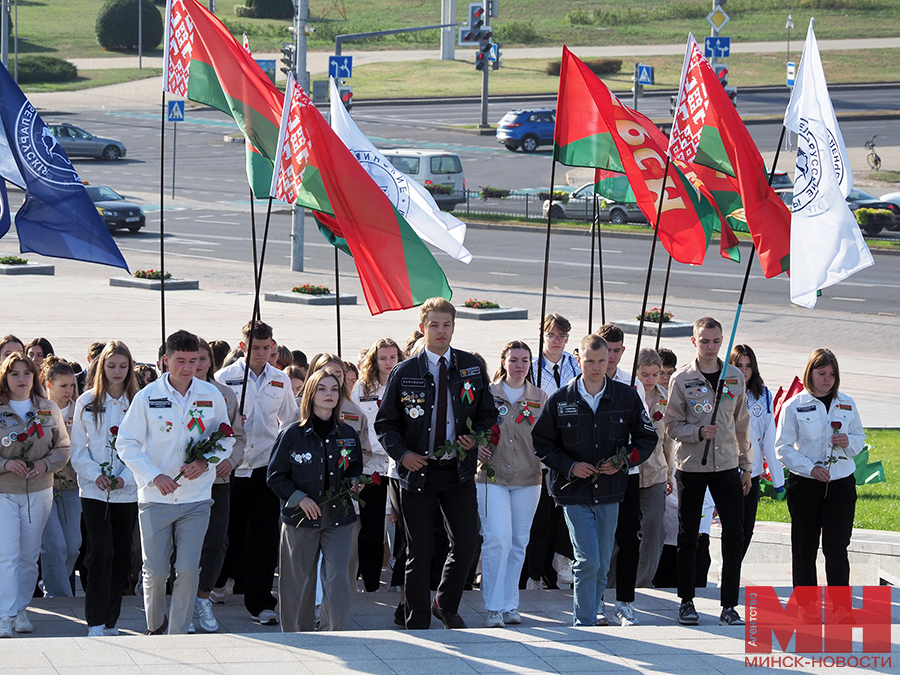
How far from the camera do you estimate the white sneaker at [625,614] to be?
730 centimetres

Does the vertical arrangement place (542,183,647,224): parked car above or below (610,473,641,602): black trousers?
above

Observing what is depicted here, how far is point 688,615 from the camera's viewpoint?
23.9 ft

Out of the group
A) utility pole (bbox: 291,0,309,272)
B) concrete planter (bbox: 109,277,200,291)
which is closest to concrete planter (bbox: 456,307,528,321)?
utility pole (bbox: 291,0,309,272)

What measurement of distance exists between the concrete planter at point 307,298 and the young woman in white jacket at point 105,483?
15181mm

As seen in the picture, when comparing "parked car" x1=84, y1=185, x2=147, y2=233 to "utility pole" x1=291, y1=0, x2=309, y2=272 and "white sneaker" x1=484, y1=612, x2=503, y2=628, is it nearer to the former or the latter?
"utility pole" x1=291, y1=0, x2=309, y2=272

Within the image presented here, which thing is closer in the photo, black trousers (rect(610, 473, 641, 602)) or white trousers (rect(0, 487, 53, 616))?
white trousers (rect(0, 487, 53, 616))

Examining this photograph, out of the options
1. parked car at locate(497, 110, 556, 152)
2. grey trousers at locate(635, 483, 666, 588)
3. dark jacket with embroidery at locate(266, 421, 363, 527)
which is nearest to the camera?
dark jacket with embroidery at locate(266, 421, 363, 527)

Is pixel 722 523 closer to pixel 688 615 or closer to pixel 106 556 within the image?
pixel 688 615

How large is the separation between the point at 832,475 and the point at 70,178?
18.3 feet

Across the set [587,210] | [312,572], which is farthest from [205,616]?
[587,210]

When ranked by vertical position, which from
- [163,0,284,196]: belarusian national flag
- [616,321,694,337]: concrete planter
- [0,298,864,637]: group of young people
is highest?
[163,0,284,196]: belarusian national flag

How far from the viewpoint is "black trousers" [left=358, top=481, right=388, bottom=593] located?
322 inches

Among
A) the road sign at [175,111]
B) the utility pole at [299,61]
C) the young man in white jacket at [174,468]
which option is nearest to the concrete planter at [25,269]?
the utility pole at [299,61]

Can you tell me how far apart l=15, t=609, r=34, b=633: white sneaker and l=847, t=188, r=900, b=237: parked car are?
2929cm
